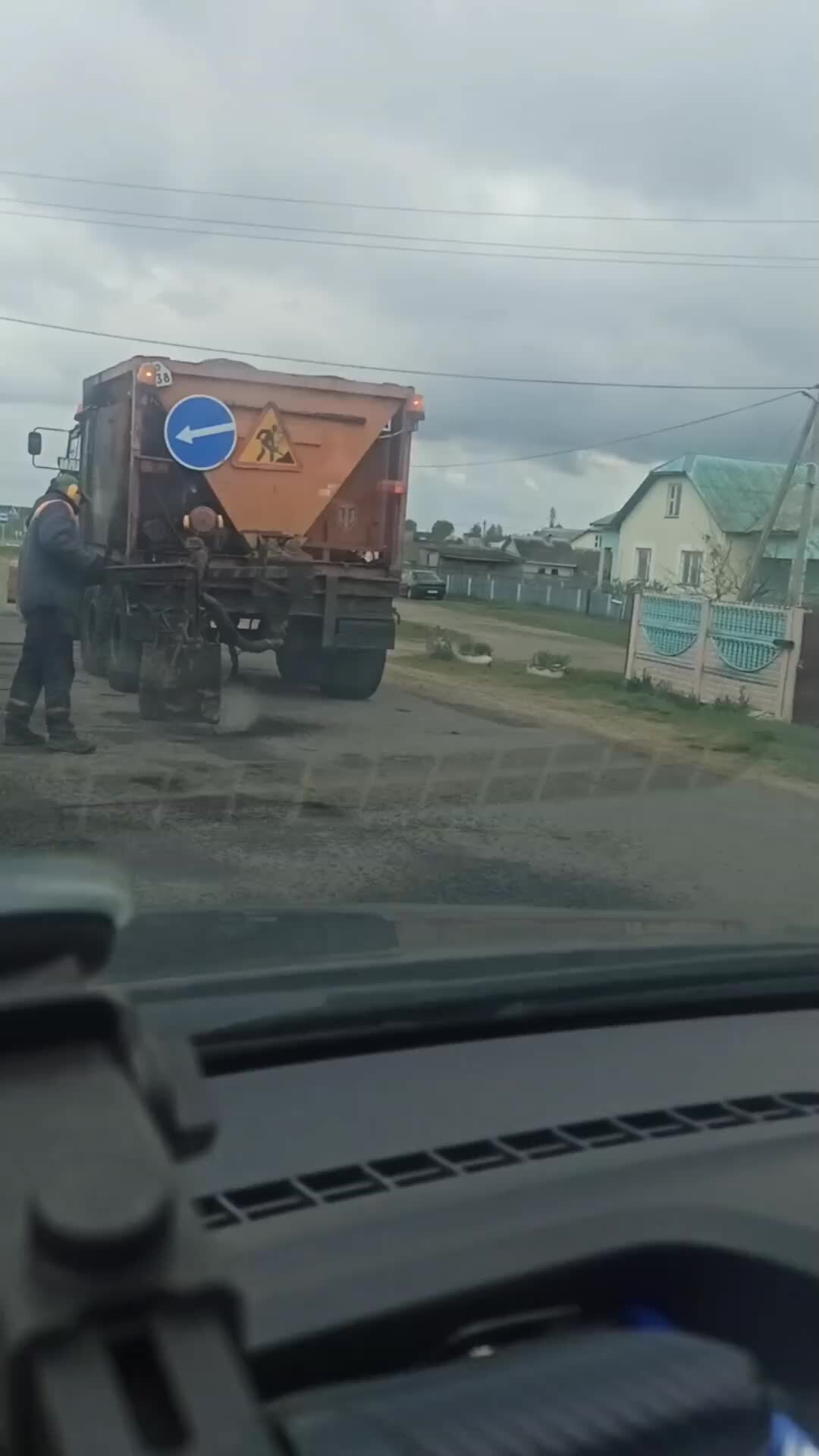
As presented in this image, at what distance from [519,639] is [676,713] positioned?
617 inches

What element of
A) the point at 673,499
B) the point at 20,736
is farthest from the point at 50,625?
the point at 673,499

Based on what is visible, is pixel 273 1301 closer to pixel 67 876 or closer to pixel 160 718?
pixel 67 876

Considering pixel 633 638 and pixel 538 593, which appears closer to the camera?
pixel 633 638

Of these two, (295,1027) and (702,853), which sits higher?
(295,1027)

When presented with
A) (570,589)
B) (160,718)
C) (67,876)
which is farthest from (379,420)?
(570,589)

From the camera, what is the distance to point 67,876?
2.07m

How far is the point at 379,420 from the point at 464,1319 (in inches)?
602

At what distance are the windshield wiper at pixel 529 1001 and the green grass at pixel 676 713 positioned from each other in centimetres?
939

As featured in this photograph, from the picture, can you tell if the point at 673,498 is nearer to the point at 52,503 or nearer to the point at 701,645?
the point at 701,645

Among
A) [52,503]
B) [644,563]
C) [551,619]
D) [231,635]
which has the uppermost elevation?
[644,563]

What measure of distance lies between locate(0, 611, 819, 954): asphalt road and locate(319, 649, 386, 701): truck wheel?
2775 millimetres

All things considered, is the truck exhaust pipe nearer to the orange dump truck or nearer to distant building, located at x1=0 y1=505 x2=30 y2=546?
the orange dump truck

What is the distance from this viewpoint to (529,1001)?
296cm

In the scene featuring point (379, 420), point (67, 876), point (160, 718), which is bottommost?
point (160, 718)
